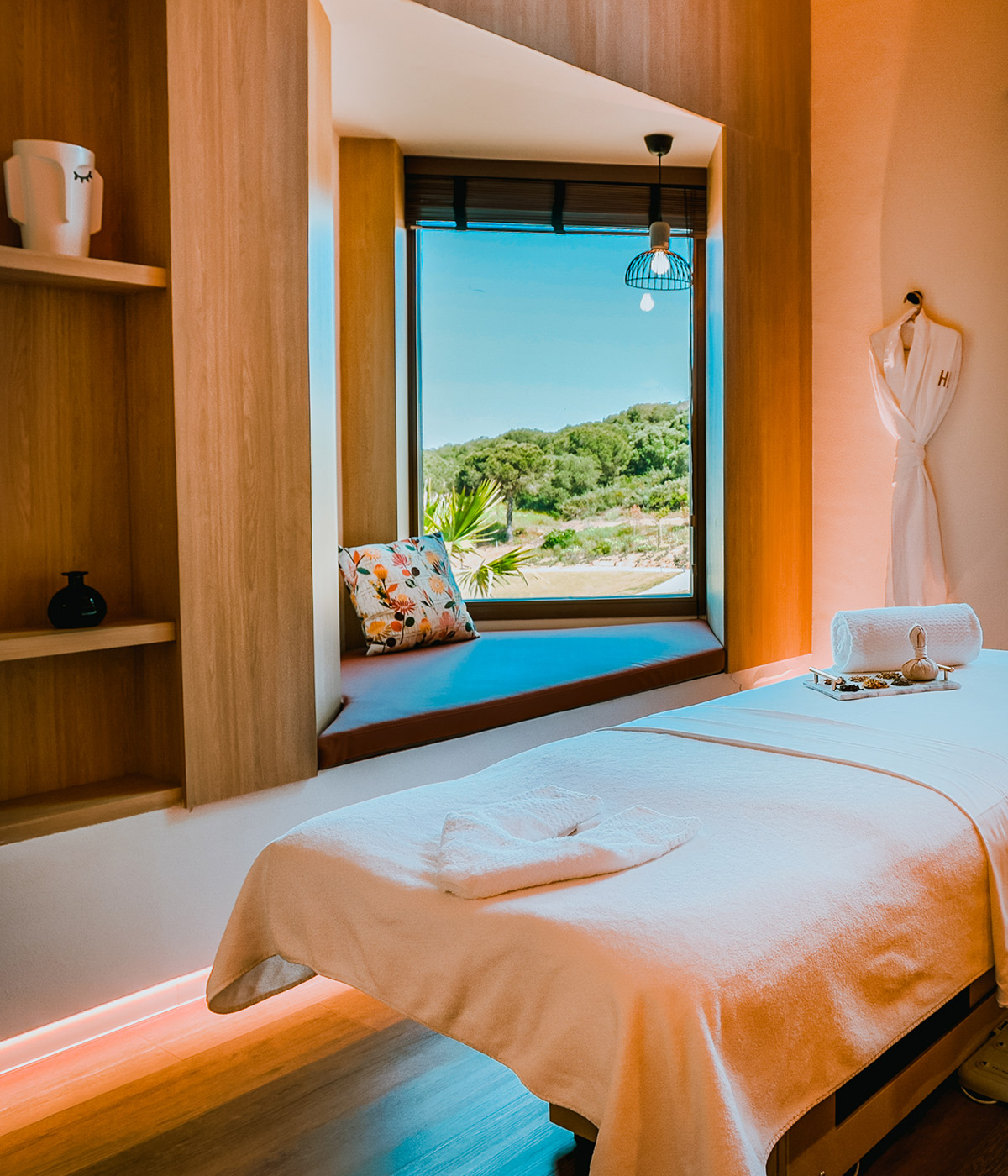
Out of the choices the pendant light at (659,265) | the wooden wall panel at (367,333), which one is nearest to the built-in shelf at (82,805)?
the wooden wall panel at (367,333)

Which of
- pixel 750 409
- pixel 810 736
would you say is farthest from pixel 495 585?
pixel 810 736

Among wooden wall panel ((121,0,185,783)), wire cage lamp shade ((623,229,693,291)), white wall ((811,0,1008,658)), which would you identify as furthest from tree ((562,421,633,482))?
wooden wall panel ((121,0,185,783))

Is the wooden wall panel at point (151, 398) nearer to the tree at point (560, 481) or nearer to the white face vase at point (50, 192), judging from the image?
the white face vase at point (50, 192)

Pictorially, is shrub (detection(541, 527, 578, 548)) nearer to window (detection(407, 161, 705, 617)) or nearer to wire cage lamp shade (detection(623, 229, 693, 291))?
window (detection(407, 161, 705, 617))

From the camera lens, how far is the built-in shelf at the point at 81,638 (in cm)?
196

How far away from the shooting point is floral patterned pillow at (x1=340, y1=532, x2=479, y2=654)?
11.7 feet

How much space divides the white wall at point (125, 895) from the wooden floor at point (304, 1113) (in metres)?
0.14

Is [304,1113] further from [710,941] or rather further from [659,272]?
[659,272]

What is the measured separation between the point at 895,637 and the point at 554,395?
211 centimetres

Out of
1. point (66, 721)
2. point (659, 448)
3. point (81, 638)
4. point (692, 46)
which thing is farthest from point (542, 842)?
point (692, 46)

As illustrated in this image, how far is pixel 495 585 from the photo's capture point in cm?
429

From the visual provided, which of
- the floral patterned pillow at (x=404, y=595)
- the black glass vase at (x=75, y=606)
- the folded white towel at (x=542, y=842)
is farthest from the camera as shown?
the floral patterned pillow at (x=404, y=595)

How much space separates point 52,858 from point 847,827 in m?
1.58

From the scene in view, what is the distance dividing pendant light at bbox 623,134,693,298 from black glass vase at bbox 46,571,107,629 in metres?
2.78
